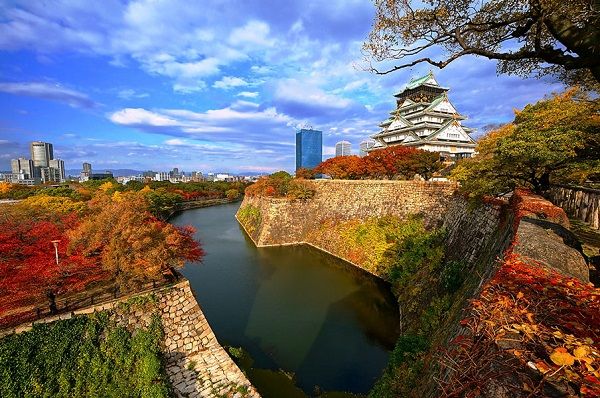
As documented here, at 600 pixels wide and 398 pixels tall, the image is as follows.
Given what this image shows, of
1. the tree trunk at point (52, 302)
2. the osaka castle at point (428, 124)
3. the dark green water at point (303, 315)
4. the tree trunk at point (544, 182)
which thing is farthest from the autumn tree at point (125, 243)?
the osaka castle at point (428, 124)

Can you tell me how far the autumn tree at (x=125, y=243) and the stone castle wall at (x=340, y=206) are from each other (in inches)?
534

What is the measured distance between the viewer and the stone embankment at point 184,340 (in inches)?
292

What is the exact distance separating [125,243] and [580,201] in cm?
1281

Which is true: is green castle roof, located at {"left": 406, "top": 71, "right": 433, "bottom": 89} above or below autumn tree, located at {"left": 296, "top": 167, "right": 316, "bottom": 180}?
above

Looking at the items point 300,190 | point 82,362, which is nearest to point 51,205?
point 82,362

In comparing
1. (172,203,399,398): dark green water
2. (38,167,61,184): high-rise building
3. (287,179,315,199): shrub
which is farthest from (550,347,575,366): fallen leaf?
(38,167,61,184): high-rise building

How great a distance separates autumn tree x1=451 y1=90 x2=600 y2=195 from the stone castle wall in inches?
316

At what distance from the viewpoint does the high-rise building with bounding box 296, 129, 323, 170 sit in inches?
3519

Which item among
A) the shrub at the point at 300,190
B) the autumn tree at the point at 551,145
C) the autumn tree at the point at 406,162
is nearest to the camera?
the autumn tree at the point at 551,145

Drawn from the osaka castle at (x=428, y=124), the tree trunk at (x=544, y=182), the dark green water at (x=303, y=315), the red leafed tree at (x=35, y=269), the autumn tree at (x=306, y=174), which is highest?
the osaka castle at (x=428, y=124)

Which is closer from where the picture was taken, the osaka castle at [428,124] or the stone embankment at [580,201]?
the stone embankment at [580,201]

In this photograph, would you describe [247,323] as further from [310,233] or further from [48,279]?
[310,233]

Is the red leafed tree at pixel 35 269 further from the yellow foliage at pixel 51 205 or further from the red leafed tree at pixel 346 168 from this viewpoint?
the red leafed tree at pixel 346 168

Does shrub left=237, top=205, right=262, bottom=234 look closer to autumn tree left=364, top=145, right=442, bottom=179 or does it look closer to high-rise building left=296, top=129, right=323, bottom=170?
autumn tree left=364, top=145, right=442, bottom=179
